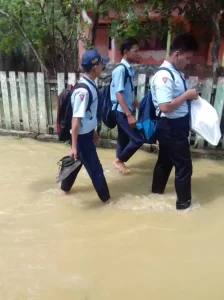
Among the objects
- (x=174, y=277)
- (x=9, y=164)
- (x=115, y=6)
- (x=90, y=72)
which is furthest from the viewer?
(x=115, y=6)

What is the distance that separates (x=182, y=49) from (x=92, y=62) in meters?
0.81

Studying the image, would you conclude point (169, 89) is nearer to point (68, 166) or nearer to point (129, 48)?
point (129, 48)

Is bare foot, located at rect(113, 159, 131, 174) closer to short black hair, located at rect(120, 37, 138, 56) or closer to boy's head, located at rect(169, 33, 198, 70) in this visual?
short black hair, located at rect(120, 37, 138, 56)

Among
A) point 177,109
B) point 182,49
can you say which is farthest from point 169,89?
point 182,49

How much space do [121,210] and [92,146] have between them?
757 mm

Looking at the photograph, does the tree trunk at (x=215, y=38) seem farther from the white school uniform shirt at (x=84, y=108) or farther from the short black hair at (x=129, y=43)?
the white school uniform shirt at (x=84, y=108)

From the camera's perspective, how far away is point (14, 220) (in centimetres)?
296

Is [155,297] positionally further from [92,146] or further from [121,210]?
[92,146]

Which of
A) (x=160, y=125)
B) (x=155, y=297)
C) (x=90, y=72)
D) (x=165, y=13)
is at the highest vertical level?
(x=165, y=13)

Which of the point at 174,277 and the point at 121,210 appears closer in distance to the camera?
the point at 174,277

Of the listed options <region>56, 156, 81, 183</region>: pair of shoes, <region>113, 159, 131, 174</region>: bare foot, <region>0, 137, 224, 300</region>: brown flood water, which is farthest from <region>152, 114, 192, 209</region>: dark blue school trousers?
<region>113, 159, 131, 174</region>: bare foot

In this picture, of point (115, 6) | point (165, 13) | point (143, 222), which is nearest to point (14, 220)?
point (143, 222)

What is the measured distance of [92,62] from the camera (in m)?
2.71

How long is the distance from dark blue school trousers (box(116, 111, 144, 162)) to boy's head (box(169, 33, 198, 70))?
1.18 m
